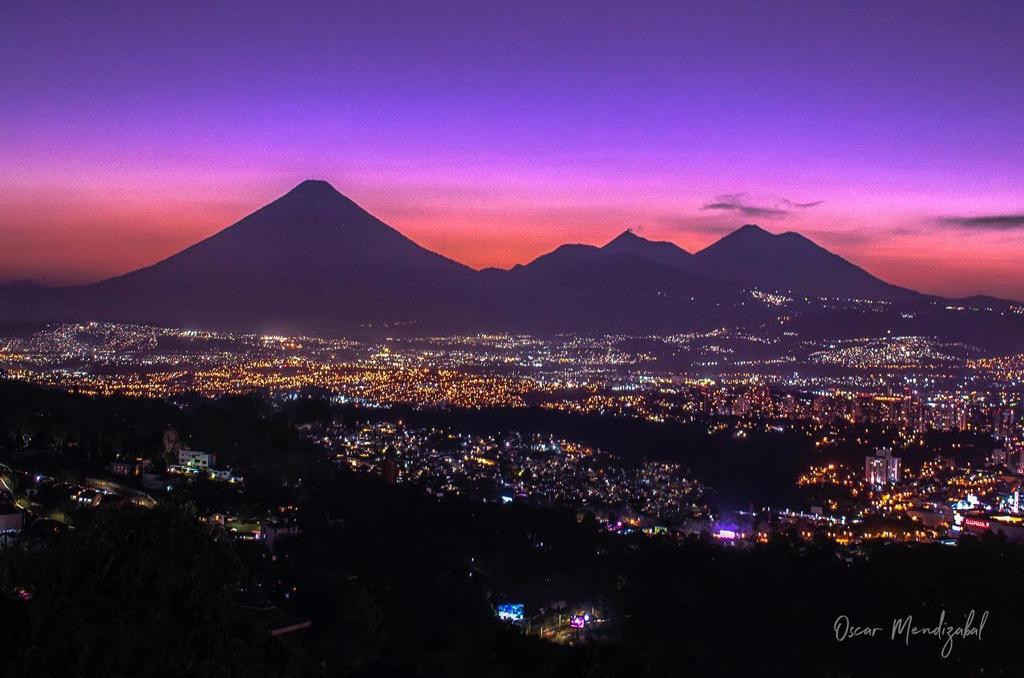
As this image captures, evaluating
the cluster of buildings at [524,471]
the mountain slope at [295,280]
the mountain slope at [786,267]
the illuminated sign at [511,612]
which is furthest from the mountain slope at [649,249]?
the illuminated sign at [511,612]

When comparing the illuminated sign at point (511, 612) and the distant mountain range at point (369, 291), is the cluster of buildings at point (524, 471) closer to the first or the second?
the illuminated sign at point (511, 612)

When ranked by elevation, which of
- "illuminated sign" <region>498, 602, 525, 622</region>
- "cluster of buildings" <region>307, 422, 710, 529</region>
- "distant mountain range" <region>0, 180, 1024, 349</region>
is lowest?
"illuminated sign" <region>498, 602, 525, 622</region>

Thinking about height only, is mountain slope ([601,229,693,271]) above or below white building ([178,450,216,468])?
above

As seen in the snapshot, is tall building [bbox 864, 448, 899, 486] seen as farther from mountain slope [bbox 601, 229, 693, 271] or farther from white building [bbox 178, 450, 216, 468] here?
mountain slope [bbox 601, 229, 693, 271]

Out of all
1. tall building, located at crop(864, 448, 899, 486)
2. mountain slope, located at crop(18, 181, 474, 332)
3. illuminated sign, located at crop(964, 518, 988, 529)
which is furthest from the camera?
mountain slope, located at crop(18, 181, 474, 332)

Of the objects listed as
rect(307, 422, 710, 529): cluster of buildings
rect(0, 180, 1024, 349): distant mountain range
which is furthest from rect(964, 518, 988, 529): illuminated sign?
rect(0, 180, 1024, 349): distant mountain range
